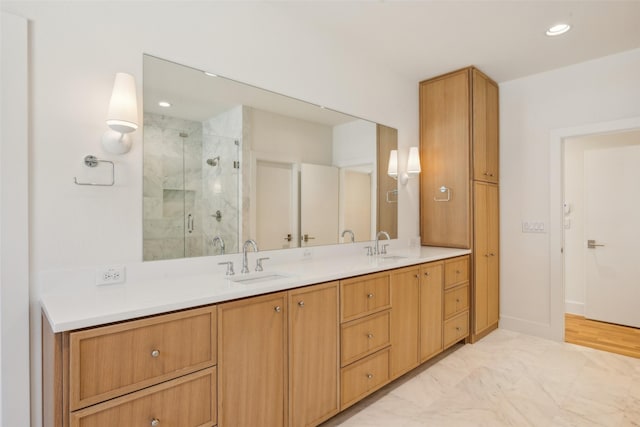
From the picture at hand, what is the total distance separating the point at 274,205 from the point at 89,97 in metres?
1.18

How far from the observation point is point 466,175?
3.22m

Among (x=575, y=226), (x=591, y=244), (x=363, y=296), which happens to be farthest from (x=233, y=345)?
(x=575, y=226)

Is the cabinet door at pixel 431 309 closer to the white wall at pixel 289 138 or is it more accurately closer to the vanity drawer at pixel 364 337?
the vanity drawer at pixel 364 337

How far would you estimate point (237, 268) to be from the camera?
6.79 feet

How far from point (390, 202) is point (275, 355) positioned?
6.62 feet

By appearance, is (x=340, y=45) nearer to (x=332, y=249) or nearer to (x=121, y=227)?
(x=332, y=249)

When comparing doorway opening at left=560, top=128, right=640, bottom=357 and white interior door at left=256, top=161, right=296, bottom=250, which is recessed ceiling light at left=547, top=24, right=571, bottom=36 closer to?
doorway opening at left=560, top=128, right=640, bottom=357

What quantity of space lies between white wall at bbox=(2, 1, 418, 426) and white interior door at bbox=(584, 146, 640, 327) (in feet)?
12.8

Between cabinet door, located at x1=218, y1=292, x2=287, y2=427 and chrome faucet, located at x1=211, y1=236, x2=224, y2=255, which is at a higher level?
chrome faucet, located at x1=211, y1=236, x2=224, y2=255

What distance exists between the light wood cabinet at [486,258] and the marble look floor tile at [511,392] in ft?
1.29

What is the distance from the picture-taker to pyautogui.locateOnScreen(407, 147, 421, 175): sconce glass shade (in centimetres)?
331

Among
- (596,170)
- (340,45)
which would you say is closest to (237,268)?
(340,45)

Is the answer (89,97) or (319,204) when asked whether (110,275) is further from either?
(319,204)

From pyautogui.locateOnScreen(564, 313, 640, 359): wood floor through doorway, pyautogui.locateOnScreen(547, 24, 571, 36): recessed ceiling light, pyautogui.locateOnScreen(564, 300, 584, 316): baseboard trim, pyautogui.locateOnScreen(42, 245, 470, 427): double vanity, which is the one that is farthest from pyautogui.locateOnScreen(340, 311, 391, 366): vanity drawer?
pyautogui.locateOnScreen(564, 300, 584, 316): baseboard trim
